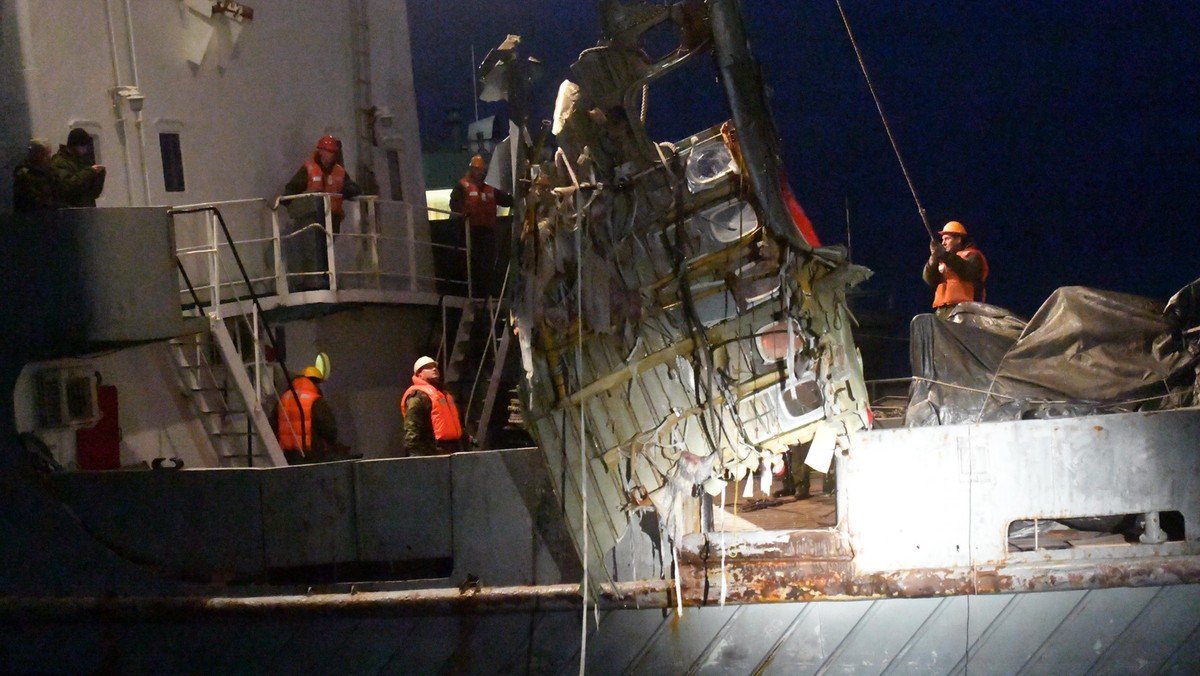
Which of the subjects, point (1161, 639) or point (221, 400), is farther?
point (221, 400)

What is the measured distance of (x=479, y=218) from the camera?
29.1 ft

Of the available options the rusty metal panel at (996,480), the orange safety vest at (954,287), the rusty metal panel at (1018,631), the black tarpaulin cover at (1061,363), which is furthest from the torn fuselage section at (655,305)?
the orange safety vest at (954,287)

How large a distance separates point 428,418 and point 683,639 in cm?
212

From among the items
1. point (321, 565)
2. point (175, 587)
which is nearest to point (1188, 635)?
point (321, 565)

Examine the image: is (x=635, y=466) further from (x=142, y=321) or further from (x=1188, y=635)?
(x=142, y=321)

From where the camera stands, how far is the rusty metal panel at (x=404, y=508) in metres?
5.57

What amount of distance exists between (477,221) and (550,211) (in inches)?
150

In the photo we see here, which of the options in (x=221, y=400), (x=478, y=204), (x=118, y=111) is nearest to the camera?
(x=221, y=400)

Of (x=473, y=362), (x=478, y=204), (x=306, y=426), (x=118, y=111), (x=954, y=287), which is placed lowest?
(x=306, y=426)

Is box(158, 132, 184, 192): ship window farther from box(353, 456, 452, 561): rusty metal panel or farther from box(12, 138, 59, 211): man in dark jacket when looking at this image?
box(353, 456, 452, 561): rusty metal panel

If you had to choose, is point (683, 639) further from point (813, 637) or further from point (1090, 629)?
point (1090, 629)

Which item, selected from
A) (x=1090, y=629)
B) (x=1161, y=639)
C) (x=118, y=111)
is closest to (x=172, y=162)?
(x=118, y=111)

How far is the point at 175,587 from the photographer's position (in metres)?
6.00

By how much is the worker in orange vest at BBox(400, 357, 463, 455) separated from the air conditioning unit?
194 centimetres
